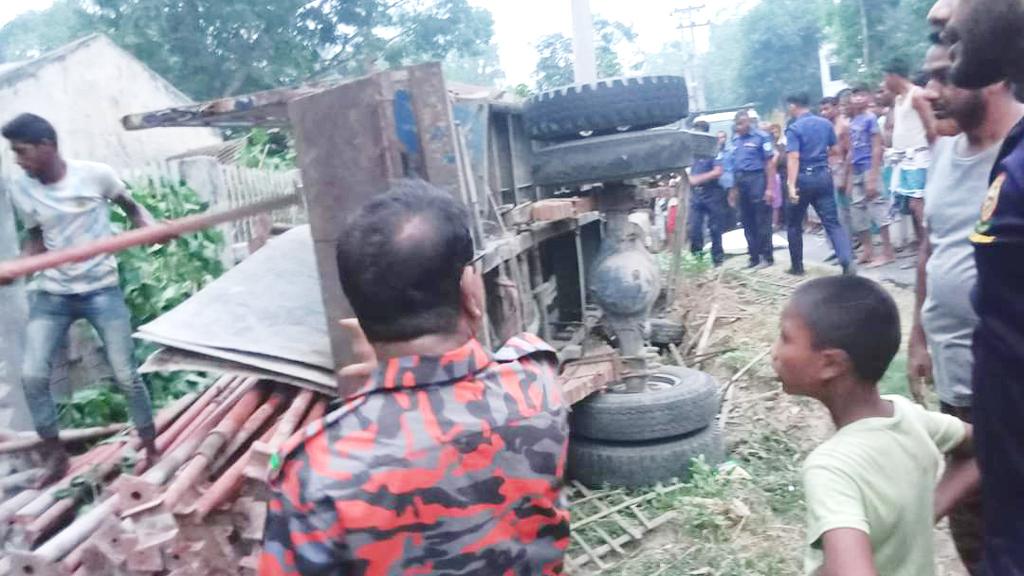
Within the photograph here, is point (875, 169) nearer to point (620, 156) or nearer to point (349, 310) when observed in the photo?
point (620, 156)

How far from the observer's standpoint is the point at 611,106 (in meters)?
4.86

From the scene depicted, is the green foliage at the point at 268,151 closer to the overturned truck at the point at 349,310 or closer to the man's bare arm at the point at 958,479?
the overturned truck at the point at 349,310

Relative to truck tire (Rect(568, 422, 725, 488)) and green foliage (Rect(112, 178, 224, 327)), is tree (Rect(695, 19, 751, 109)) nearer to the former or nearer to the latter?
green foliage (Rect(112, 178, 224, 327))

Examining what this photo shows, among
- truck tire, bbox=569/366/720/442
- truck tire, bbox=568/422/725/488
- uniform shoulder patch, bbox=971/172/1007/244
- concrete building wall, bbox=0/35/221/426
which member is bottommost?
truck tire, bbox=568/422/725/488

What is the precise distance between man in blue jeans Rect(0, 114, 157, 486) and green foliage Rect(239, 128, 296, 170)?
24.3 feet

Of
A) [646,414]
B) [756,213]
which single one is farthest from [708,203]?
[646,414]

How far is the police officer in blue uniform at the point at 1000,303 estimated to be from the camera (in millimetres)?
1479

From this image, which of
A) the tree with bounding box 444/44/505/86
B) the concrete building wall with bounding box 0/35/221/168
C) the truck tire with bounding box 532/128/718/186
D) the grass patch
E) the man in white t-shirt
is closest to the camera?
the grass patch

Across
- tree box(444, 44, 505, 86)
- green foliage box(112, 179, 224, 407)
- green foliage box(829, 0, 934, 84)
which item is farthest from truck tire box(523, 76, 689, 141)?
tree box(444, 44, 505, 86)

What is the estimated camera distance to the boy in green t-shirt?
5.56 feet

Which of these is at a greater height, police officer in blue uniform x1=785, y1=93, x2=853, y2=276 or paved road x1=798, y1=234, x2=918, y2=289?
police officer in blue uniform x1=785, y1=93, x2=853, y2=276

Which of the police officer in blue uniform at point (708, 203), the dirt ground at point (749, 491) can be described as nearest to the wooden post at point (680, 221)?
the dirt ground at point (749, 491)

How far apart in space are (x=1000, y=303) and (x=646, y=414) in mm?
3024

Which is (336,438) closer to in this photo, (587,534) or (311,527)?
(311,527)
